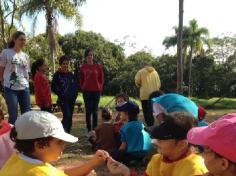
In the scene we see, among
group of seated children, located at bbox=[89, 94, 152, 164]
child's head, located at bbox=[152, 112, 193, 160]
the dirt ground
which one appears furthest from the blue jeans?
child's head, located at bbox=[152, 112, 193, 160]

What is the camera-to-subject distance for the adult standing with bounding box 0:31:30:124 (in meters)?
6.21

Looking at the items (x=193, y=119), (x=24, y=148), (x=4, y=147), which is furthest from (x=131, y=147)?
(x=24, y=148)

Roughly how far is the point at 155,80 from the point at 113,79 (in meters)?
27.0

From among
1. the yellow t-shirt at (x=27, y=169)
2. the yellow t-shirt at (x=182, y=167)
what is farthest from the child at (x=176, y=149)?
the yellow t-shirt at (x=27, y=169)

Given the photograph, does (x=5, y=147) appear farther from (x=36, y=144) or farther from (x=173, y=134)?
(x=173, y=134)

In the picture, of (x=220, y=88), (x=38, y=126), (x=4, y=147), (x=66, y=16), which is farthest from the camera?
(x=220, y=88)

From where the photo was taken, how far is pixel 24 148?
258cm

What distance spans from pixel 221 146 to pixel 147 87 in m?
6.31

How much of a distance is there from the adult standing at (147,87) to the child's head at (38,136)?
5.77 meters

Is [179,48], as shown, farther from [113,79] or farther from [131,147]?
[113,79]

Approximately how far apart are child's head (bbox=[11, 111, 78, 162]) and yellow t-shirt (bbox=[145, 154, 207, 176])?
0.74 meters

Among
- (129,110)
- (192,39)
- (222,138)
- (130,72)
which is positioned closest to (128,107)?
(129,110)

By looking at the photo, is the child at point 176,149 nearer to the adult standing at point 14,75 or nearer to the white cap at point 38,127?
the white cap at point 38,127

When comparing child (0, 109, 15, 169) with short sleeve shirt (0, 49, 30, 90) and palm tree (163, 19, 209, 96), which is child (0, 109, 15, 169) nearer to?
short sleeve shirt (0, 49, 30, 90)
